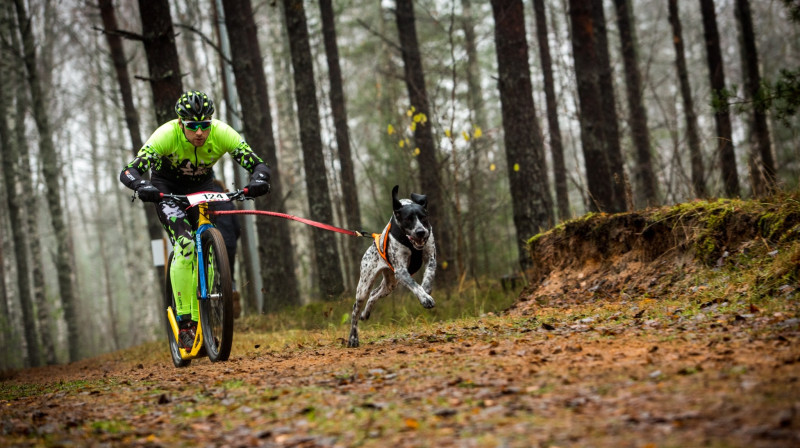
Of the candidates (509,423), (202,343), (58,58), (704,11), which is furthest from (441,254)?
(58,58)

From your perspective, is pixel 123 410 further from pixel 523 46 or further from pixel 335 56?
pixel 335 56

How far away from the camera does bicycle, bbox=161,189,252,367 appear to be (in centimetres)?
620

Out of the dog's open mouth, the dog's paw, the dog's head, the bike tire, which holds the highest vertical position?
the dog's head

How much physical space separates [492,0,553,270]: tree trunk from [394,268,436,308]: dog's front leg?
4.95 m

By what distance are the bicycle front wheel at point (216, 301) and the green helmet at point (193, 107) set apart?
3.43ft

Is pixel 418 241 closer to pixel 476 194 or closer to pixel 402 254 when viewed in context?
pixel 402 254

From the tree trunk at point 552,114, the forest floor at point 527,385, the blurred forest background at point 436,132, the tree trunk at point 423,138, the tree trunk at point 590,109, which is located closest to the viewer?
the forest floor at point 527,385

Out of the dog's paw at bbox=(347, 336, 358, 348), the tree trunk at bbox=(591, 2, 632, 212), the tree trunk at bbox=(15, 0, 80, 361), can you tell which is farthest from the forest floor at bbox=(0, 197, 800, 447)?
the tree trunk at bbox=(15, 0, 80, 361)

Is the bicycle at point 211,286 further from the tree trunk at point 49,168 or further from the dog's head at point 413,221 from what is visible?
the tree trunk at point 49,168

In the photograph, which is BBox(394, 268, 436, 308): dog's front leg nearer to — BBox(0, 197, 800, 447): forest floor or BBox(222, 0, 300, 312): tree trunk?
BBox(0, 197, 800, 447): forest floor

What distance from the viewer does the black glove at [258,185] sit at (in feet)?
20.9

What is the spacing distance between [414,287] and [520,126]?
5614 millimetres

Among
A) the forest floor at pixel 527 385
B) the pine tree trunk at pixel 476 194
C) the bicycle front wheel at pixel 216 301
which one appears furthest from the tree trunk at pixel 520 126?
the bicycle front wheel at pixel 216 301

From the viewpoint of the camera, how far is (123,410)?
430cm
